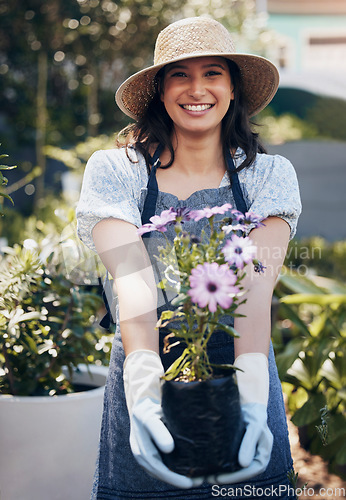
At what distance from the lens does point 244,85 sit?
171cm

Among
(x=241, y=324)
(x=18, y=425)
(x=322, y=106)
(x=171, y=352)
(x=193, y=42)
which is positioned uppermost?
(x=193, y=42)

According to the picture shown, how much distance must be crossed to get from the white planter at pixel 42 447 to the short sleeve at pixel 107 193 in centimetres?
65

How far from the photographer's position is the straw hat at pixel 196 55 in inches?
58.4

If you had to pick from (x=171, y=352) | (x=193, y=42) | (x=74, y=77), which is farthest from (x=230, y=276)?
(x=74, y=77)

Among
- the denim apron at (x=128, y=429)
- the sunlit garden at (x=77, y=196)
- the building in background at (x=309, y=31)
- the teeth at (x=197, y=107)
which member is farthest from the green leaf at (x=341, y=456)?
the building in background at (x=309, y=31)

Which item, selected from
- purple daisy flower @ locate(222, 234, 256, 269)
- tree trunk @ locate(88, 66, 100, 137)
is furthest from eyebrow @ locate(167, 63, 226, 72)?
tree trunk @ locate(88, 66, 100, 137)

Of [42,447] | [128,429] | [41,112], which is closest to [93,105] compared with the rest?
[41,112]

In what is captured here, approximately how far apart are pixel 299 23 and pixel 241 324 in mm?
11642

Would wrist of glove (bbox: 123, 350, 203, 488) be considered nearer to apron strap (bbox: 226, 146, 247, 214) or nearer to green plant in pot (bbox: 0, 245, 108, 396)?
apron strap (bbox: 226, 146, 247, 214)

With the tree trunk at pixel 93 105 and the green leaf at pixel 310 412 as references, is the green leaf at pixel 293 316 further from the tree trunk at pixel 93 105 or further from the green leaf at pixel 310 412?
the tree trunk at pixel 93 105

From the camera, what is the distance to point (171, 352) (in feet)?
4.76

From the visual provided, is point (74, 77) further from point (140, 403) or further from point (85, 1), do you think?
point (140, 403)

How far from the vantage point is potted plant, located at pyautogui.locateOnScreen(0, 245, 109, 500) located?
6.03ft

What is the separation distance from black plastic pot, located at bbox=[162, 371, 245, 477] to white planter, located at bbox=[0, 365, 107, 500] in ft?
2.91
